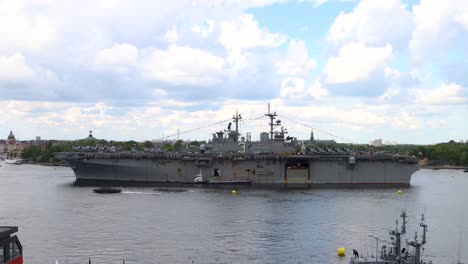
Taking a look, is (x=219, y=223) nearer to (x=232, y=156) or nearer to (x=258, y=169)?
(x=232, y=156)

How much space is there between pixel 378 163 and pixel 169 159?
101 feet

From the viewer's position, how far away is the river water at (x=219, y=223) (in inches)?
1428

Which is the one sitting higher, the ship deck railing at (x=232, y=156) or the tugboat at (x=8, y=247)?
the ship deck railing at (x=232, y=156)

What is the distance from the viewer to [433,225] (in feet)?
156

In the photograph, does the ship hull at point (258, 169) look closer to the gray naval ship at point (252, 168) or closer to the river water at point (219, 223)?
the gray naval ship at point (252, 168)

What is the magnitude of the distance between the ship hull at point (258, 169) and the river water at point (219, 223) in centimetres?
853

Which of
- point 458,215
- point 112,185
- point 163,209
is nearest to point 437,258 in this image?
point 458,215

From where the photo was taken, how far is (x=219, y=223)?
47.4 m

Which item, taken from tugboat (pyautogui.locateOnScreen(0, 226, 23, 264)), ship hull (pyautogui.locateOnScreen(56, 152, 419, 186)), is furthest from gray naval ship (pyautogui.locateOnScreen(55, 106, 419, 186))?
tugboat (pyautogui.locateOnScreen(0, 226, 23, 264))

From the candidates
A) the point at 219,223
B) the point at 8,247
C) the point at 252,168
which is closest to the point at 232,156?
the point at 252,168

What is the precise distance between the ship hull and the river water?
8527 millimetres

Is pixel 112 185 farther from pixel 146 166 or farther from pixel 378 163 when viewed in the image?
pixel 378 163

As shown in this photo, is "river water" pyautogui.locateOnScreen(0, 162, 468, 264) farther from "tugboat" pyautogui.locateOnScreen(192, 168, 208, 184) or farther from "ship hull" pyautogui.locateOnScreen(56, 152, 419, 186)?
"ship hull" pyautogui.locateOnScreen(56, 152, 419, 186)

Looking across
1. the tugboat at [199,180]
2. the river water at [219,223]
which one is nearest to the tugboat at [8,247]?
the river water at [219,223]
